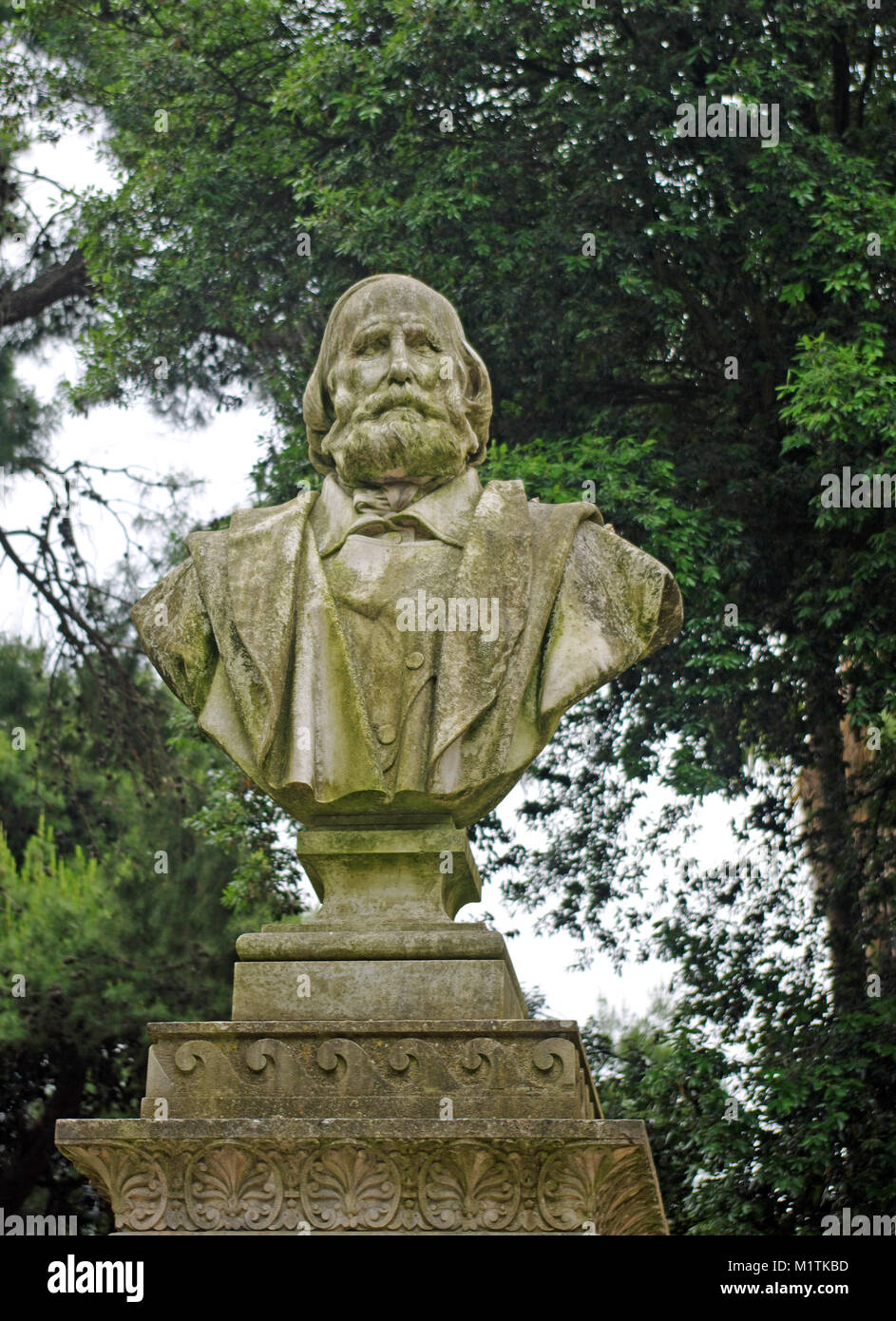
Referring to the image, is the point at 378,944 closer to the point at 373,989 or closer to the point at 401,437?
the point at 373,989

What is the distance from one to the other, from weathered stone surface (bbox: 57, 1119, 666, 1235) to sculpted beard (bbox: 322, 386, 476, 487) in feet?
5.18

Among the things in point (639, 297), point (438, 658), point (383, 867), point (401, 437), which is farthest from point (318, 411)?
point (639, 297)

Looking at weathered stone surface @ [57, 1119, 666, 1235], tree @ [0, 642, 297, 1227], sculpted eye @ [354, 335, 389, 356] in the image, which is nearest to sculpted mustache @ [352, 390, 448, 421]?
sculpted eye @ [354, 335, 389, 356]

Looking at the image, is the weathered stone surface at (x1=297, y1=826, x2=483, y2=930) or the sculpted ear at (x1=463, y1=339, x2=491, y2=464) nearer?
the weathered stone surface at (x1=297, y1=826, x2=483, y2=930)

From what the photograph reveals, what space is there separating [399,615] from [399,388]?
585 millimetres

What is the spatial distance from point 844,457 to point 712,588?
0.87 meters

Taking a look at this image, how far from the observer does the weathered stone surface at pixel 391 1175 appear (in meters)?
3.35

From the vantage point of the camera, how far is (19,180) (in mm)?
11484

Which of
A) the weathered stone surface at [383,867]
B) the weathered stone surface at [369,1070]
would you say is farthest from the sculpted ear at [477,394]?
the weathered stone surface at [369,1070]

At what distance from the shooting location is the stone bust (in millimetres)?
3936

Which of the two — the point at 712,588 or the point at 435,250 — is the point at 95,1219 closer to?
the point at 712,588

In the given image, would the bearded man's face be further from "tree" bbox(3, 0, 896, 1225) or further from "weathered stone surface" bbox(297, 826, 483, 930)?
"tree" bbox(3, 0, 896, 1225)

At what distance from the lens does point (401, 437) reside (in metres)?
4.21

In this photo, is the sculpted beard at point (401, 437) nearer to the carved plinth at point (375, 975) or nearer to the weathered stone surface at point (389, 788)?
the weathered stone surface at point (389, 788)
